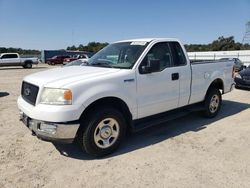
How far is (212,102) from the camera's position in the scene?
21.7ft

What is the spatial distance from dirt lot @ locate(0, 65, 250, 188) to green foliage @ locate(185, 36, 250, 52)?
7321cm

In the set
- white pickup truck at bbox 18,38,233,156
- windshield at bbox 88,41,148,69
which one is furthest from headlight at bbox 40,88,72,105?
windshield at bbox 88,41,148,69

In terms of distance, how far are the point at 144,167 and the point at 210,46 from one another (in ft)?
285

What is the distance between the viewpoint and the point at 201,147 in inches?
185

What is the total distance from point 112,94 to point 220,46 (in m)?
82.1

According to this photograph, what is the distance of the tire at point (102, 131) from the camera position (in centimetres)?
409

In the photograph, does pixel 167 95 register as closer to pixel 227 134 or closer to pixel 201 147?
pixel 201 147

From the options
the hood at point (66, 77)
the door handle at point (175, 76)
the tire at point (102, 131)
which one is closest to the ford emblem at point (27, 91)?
the hood at point (66, 77)

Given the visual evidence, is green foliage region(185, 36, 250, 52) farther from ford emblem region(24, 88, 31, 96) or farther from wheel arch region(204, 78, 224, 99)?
ford emblem region(24, 88, 31, 96)

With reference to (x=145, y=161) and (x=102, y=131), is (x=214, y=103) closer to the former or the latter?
(x=145, y=161)

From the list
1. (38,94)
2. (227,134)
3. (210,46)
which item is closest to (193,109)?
(227,134)

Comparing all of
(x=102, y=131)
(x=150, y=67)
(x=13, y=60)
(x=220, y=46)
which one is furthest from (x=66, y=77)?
(x=220, y=46)

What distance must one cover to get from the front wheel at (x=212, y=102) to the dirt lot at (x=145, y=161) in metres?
0.60

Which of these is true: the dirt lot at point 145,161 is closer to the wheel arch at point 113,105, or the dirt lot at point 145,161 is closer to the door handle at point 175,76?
the wheel arch at point 113,105
